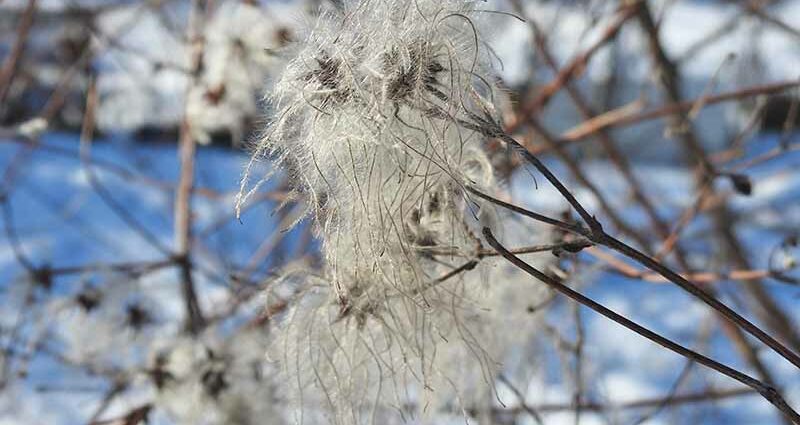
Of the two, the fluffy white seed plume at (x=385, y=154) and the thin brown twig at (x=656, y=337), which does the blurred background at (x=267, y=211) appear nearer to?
the fluffy white seed plume at (x=385, y=154)

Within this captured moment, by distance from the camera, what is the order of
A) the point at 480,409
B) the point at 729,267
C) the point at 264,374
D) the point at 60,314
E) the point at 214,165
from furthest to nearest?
the point at 214,165 < the point at 729,267 < the point at 60,314 < the point at 264,374 < the point at 480,409

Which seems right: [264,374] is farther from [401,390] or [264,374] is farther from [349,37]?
[349,37]

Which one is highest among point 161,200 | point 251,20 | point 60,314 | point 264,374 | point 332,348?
point 161,200

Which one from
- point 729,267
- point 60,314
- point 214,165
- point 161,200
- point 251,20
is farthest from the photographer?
point 214,165

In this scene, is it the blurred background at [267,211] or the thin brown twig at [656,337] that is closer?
the thin brown twig at [656,337]

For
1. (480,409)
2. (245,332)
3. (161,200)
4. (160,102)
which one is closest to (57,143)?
(160,102)

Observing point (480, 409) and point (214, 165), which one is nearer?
point (480, 409)

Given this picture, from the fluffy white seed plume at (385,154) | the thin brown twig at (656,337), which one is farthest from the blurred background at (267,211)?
the thin brown twig at (656,337)
